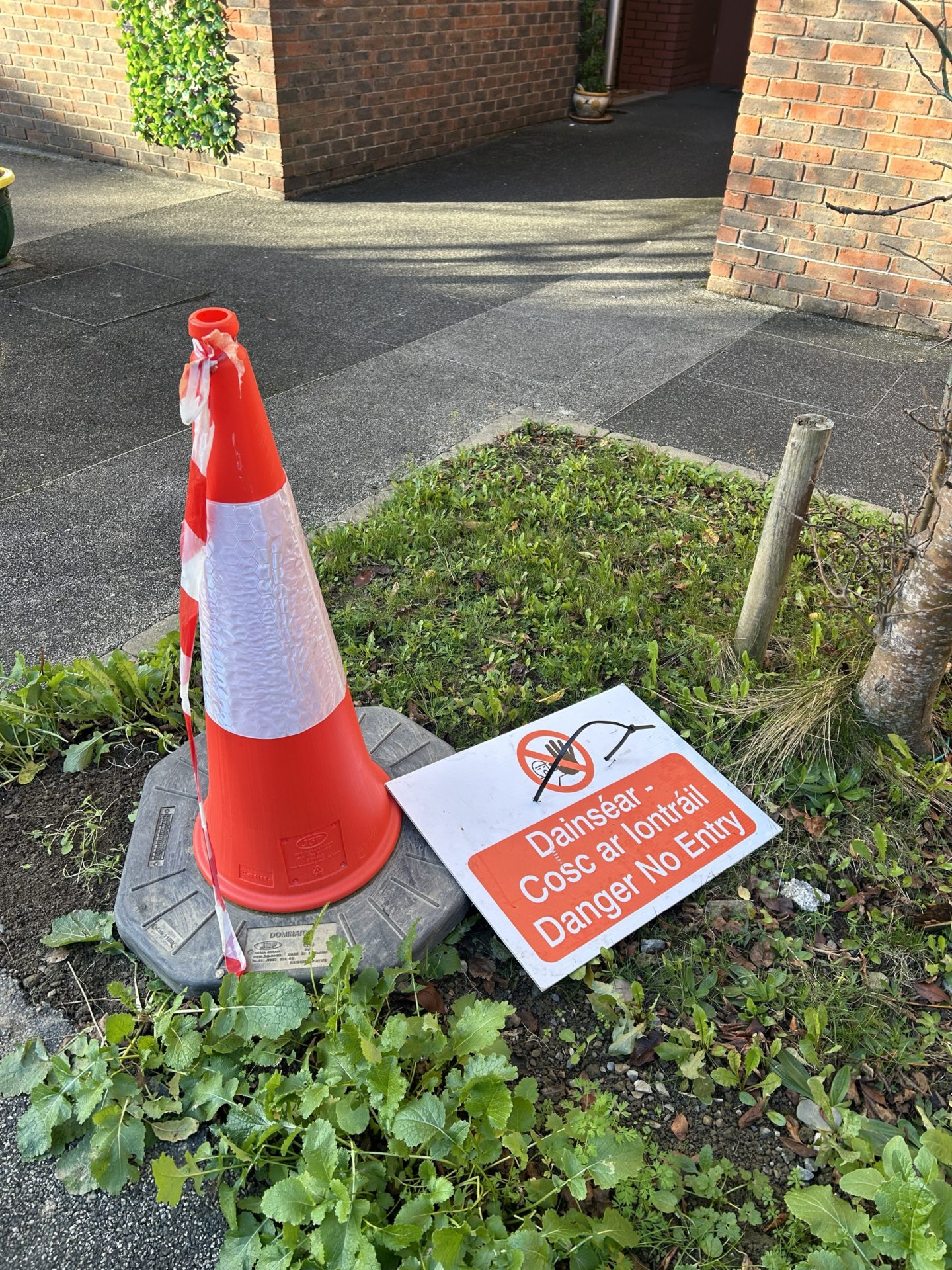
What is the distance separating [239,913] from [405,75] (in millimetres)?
8681

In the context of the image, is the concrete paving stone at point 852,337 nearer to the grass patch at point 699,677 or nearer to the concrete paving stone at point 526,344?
the concrete paving stone at point 526,344

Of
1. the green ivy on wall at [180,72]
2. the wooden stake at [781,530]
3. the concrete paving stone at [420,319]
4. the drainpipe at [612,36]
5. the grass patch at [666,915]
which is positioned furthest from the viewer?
the drainpipe at [612,36]

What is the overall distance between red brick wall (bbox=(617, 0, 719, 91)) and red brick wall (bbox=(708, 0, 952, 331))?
8415 millimetres

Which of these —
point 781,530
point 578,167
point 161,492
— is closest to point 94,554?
point 161,492

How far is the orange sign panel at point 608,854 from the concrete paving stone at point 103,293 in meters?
4.59

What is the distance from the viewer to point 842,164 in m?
5.42

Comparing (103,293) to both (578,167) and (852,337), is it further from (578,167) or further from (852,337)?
(578,167)

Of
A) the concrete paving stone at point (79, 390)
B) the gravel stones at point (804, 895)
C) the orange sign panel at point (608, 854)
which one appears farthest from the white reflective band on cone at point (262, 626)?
the concrete paving stone at point (79, 390)

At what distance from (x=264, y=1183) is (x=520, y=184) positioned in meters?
8.72

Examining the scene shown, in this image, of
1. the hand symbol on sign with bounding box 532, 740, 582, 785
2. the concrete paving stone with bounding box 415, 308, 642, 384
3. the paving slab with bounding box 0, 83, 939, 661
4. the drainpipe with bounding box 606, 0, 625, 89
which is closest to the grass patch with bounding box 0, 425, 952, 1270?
the hand symbol on sign with bounding box 532, 740, 582, 785

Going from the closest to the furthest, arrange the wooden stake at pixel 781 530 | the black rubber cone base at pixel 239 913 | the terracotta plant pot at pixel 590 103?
the black rubber cone base at pixel 239 913, the wooden stake at pixel 781 530, the terracotta plant pot at pixel 590 103

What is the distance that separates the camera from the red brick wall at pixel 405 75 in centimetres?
766

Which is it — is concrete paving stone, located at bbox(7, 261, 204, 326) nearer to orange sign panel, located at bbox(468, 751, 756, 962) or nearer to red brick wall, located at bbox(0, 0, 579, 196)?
red brick wall, located at bbox(0, 0, 579, 196)

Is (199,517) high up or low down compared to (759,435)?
up
